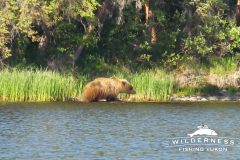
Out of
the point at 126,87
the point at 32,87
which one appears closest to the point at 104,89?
the point at 126,87

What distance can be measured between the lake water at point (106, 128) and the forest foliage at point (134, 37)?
219 inches

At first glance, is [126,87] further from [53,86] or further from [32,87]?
[32,87]

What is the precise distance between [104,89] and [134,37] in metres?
7.11

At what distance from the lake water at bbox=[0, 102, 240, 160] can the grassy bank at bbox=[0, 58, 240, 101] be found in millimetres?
Result: 1270

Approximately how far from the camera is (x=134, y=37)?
87.1ft

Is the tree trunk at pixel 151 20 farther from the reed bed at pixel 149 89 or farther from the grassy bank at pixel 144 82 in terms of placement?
the reed bed at pixel 149 89

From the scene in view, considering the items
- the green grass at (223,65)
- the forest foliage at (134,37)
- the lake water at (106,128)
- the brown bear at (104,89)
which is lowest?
the lake water at (106,128)

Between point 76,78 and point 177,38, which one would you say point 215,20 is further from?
point 76,78

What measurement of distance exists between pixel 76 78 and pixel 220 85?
6.91 m

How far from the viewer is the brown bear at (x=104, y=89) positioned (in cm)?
1991

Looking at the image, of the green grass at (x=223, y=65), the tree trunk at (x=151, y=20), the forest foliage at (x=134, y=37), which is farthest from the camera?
the tree trunk at (x=151, y=20)

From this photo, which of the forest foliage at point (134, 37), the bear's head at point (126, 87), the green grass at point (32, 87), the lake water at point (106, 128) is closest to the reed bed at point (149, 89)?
the bear's head at point (126, 87)

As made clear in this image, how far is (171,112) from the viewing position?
55.7ft

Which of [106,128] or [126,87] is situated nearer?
[106,128]
